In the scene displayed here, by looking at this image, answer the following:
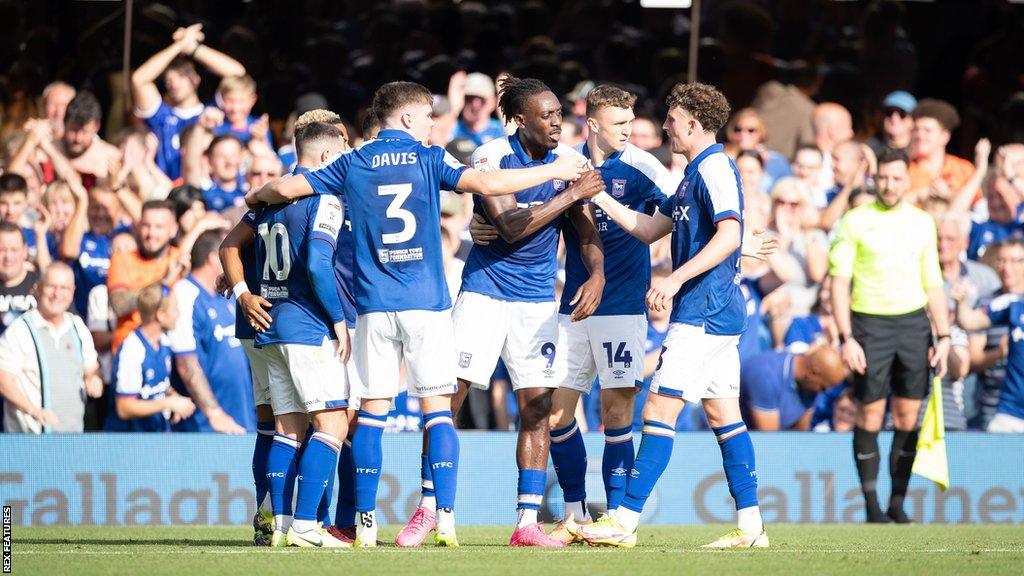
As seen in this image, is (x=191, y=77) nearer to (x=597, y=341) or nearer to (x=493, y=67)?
(x=493, y=67)

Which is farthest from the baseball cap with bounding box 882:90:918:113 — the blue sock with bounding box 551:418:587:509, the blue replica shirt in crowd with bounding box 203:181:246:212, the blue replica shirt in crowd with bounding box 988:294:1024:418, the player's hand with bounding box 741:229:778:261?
the blue sock with bounding box 551:418:587:509

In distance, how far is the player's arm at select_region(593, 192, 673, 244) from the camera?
829 centimetres

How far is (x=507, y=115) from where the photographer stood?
8531mm

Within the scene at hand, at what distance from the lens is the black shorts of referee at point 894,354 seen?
1123cm

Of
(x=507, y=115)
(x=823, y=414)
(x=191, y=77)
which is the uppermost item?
(x=191, y=77)

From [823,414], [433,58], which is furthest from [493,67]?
[823,414]

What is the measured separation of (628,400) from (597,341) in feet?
1.33

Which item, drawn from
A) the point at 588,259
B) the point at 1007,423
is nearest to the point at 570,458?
the point at 588,259

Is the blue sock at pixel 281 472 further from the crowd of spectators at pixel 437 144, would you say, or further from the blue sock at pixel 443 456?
the crowd of spectators at pixel 437 144

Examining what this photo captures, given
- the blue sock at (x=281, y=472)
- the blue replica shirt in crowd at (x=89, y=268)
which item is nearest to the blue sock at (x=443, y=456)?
the blue sock at (x=281, y=472)

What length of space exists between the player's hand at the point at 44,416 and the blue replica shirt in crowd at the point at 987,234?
8.65 meters

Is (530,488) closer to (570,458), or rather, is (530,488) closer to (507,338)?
(570,458)

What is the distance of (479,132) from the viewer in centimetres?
1408

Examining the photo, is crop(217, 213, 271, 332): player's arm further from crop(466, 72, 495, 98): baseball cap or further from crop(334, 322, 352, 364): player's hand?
crop(466, 72, 495, 98): baseball cap
